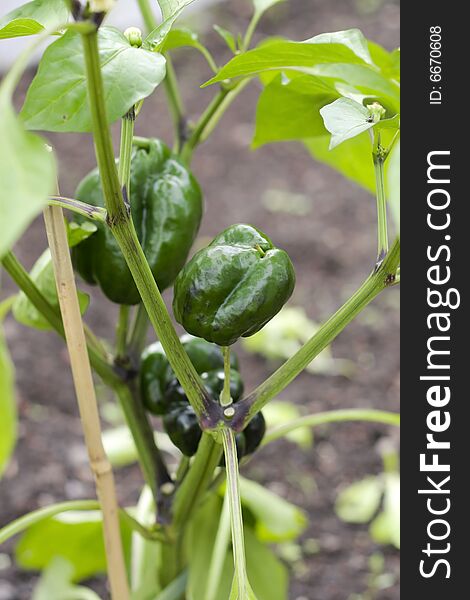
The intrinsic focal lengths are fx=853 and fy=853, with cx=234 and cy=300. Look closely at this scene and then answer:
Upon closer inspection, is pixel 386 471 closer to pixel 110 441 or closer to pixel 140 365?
pixel 110 441

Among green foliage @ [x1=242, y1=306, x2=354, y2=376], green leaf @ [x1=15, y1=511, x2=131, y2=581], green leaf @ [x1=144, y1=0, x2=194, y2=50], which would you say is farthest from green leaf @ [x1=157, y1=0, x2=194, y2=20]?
green foliage @ [x1=242, y1=306, x2=354, y2=376]

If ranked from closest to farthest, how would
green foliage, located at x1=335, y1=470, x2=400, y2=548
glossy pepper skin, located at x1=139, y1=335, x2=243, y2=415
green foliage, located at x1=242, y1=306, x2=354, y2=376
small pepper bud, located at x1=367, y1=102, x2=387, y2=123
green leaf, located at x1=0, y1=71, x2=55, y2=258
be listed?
green leaf, located at x1=0, y1=71, x2=55, y2=258, small pepper bud, located at x1=367, y1=102, x2=387, y2=123, glossy pepper skin, located at x1=139, y1=335, x2=243, y2=415, green foliage, located at x1=335, y1=470, x2=400, y2=548, green foliage, located at x1=242, y1=306, x2=354, y2=376

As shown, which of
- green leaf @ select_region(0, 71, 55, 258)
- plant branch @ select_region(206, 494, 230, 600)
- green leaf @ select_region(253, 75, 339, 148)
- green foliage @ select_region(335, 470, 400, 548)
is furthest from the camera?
green foliage @ select_region(335, 470, 400, 548)

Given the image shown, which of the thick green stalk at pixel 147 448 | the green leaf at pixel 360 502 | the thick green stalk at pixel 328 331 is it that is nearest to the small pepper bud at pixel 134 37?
the thick green stalk at pixel 328 331

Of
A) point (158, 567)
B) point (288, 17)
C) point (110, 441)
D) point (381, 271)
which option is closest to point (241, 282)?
point (381, 271)

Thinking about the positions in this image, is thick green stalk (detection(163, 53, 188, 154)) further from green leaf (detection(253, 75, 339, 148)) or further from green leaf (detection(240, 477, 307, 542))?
green leaf (detection(240, 477, 307, 542))

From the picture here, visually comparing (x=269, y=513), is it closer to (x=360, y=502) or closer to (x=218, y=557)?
(x=218, y=557)
